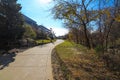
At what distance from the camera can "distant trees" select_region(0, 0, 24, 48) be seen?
2470 cm

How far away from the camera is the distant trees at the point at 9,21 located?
24.7m

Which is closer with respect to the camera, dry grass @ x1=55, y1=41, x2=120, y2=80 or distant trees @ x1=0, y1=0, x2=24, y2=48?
dry grass @ x1=55, y1=41, x2=120, y2=80

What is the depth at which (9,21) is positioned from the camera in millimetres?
25562

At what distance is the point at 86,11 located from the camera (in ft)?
73.4

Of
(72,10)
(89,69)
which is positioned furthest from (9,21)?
(89,69)

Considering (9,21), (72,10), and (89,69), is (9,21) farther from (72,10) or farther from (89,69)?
(89,69)

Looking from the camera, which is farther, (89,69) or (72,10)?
(72,10)

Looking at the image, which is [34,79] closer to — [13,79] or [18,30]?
[13,79]

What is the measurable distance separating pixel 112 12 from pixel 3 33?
47.1 ft

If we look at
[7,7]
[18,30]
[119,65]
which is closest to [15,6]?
[7,7]

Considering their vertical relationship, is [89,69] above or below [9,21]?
below

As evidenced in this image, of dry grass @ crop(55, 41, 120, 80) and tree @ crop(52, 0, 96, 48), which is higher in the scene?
tree @ crop(52, 0, 96, 48)

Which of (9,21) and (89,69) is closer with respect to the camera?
(89,69)

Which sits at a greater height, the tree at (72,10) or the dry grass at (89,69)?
the tree at (72,10)
